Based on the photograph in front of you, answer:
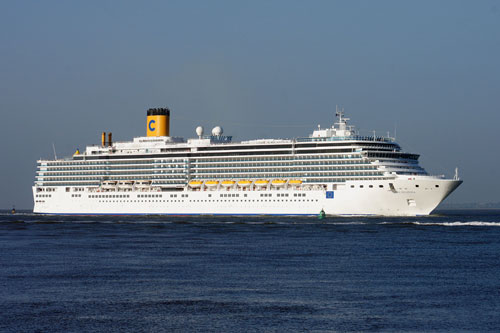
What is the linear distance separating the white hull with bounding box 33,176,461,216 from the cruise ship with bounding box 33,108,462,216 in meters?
0.14

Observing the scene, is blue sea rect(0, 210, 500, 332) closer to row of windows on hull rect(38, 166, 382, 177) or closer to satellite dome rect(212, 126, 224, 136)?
row of windows on hull rect(38, 166, 382, 177)

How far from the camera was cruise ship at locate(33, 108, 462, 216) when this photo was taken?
10356 cm

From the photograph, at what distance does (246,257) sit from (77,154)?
91492 mm

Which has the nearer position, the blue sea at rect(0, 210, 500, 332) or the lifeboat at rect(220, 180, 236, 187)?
the blue sea at rect(0, 210, 500, 332)

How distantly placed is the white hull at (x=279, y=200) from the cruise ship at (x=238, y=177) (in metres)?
0.14

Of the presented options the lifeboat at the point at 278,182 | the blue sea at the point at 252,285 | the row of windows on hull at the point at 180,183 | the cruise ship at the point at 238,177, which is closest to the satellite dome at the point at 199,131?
the cruise ship at the point at 238,177

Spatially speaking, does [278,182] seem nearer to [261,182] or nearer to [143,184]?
[261,182]

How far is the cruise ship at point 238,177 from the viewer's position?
4077 inches

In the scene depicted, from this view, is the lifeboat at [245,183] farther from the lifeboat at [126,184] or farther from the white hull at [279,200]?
the lifeboat at [126,184]

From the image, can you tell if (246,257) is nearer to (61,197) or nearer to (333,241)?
(333,241)

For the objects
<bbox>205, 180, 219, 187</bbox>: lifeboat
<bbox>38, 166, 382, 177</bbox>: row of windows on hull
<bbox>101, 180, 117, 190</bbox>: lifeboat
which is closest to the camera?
<bbox>38, 166, 382, 177</bbox>: row of windows on hull

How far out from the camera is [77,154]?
447 feet

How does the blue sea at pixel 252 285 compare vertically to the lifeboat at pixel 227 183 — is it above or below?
below

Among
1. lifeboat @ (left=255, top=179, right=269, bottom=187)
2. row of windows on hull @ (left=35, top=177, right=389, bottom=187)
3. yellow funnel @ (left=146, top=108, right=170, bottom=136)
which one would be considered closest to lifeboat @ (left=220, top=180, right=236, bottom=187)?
lifeboat @ (left=255, top=179, right=269, bottom=187)
